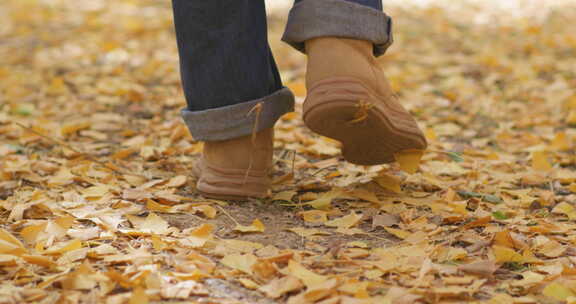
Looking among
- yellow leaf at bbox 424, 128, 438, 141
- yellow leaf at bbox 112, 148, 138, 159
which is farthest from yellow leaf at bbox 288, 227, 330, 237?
yellow leaf at bbox 424, 128, 438, 141

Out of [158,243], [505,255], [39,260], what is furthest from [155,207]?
[505,255]

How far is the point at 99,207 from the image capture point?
4.64 feet

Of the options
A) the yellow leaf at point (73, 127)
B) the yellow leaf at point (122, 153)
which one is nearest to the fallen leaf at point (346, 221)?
the yellow leaf at point (122, 153)

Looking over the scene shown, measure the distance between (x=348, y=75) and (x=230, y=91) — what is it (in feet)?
0.82

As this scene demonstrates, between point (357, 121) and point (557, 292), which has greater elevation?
point (357, 121)

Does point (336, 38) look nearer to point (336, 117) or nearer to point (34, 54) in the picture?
point (336, 117)

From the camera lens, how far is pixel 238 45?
52.2 inches

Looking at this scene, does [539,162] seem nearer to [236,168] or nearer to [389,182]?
[389,182]

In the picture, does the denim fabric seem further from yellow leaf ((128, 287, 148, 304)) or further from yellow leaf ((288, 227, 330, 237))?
yellow leaf ((128, 287, 148, 304))

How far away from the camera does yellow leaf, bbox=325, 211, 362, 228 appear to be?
53.1 inches

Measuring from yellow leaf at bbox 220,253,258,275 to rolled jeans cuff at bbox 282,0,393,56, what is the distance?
0.46 meters

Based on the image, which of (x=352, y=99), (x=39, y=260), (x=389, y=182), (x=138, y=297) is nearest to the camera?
(x=138, y=297)

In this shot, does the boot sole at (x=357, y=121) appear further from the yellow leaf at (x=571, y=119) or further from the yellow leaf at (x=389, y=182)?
the yellow leaf at (x=571, y=119)

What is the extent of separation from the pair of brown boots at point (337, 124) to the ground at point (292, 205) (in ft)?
Result: 0.19
